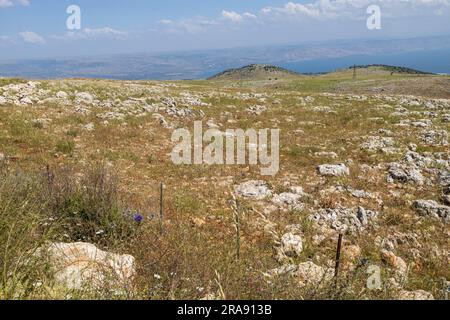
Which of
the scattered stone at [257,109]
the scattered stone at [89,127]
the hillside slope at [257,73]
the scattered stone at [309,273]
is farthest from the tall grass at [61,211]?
the hillside slope at [257,73]

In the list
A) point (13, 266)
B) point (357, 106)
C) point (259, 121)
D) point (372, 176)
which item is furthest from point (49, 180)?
point (357, 106)

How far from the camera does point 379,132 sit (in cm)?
2102

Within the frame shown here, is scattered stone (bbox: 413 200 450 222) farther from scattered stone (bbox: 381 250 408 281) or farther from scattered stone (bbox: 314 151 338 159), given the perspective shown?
scattered stone (bbox: 314 151 338 159)

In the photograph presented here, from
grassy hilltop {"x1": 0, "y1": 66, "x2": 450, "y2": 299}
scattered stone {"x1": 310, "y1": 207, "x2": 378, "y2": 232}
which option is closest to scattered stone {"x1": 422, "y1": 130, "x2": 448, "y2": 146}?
grassy hilltop {"x1": 0, "y1": 66, "x2": 450, "y2": 299}

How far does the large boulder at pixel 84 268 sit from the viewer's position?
416 cm

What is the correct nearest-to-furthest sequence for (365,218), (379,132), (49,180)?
1. (49,180)
2. (365,218)
3. (379,132)

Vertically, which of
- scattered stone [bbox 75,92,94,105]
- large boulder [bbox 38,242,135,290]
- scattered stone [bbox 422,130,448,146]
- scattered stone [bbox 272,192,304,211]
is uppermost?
scattered stone [bbox 75,92,94,105]

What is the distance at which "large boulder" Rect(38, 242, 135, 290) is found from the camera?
416 centimetres

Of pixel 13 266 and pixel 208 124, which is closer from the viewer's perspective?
pixel 13 266

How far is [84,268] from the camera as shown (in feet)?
13.7

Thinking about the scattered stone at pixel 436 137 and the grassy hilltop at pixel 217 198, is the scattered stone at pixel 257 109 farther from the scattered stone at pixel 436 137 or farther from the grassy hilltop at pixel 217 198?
the scattered stone at pixel 436 137

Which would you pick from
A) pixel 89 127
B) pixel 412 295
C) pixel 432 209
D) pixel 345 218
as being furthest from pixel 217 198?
pixel 89 127
